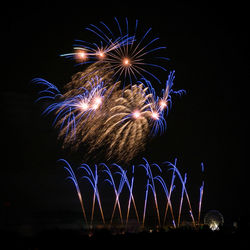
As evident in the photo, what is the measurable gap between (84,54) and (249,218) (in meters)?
17.1

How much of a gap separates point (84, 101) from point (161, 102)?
242 inches

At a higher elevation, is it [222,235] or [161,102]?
[161,102]

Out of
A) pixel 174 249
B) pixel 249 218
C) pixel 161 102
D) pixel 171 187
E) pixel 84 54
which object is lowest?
pixel 174 249

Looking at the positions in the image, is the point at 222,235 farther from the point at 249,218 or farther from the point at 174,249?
the point at 249,218

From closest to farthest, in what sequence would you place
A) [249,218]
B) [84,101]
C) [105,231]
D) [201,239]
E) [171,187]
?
[105,231]
[201,239]
[249,218]
[84,101]
[171,187]

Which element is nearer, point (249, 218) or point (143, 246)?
point (143, 246)

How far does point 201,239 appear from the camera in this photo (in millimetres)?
19641

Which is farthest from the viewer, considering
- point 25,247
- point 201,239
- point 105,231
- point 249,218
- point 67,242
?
point 249,218

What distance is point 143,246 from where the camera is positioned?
58.0 feet

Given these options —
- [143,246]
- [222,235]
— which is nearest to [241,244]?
[222,235]

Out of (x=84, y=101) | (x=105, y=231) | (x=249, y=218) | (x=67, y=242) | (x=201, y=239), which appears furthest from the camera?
(x=84, y=101)

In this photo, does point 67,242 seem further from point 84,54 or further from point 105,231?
point 84,54

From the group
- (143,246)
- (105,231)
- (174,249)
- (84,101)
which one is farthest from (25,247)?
(84,101)

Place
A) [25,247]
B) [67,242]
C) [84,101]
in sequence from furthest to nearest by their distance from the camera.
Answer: [84,101]
[67,242]
[25,247]
